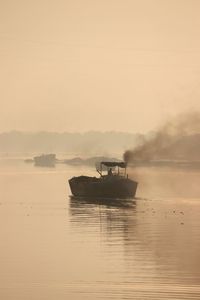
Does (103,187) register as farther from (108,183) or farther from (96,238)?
(96,238)

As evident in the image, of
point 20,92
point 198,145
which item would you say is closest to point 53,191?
point 20,92

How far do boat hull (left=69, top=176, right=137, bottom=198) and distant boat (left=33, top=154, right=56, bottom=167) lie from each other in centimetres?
19

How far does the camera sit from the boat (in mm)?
5211

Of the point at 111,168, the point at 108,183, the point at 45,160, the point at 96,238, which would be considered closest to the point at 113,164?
the point at 111,168

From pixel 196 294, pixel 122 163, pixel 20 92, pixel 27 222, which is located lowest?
pixel 196 294

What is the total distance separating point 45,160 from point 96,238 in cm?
69

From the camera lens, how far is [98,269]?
4.38 meters

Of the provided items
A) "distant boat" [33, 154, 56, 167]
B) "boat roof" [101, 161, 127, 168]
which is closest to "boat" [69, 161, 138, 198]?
"boat roof" [101, 161, 127, 168]

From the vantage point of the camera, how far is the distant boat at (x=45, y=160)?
16.8 feet

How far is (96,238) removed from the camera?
4.87 meters

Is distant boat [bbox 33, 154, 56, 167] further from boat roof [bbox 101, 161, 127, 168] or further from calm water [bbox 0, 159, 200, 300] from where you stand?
boat roof [bbox 101, 161, 127, 168]

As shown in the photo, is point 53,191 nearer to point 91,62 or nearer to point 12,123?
point 12,123

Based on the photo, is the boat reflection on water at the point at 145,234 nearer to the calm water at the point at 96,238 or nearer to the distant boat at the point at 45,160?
the calm water at the point at 96,238

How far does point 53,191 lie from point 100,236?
0.47 m
